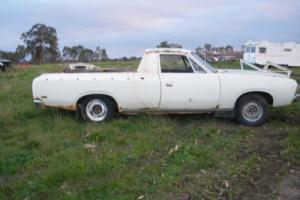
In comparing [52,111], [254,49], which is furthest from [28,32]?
[52,111]

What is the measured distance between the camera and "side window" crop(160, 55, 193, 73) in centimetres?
916

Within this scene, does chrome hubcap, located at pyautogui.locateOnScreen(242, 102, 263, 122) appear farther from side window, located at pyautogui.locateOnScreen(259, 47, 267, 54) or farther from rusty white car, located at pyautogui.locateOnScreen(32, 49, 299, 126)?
side window, located at pyautogui.locateOnScreen(259, 47, 267, 54)

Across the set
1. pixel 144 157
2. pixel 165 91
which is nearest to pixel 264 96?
pixel 165 91

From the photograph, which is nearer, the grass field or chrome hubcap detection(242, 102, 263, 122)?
the grass field

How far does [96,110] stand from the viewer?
30.0 feet

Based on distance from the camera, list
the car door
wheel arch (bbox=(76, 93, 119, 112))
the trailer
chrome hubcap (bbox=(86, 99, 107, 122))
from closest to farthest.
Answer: the car door
wheel arch (bbox=(76, 93, 119, 112))
chrome hubcap (bbox=(86, 99, 107, 122))
the trailer

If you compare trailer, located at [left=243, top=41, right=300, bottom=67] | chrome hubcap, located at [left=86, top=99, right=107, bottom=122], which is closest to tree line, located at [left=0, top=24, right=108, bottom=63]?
trailer, located at [left=243, top=41, right=300, bottom=67]

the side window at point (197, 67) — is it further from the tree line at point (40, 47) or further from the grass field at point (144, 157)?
the tree line at point (40, 47)

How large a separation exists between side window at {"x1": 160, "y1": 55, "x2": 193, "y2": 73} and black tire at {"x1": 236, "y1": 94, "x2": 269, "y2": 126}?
1.26m

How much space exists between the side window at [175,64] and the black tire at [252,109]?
126cm

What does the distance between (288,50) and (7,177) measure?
30800 millimetres

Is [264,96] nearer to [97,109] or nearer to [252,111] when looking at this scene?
[252,111]

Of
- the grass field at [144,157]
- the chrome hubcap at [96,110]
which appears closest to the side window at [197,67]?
the grass field at [144,157]

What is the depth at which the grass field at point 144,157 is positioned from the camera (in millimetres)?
5320
